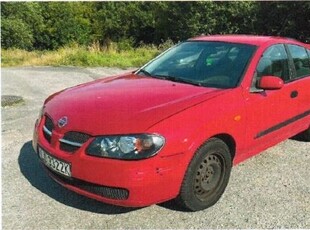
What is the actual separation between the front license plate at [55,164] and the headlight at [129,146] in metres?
0.32

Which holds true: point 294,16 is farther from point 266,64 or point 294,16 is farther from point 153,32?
point 153,32

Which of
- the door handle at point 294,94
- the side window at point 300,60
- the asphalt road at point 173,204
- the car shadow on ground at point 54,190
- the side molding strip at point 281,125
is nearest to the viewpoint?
the asphalt road at point 173,204

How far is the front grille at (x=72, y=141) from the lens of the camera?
3.20m

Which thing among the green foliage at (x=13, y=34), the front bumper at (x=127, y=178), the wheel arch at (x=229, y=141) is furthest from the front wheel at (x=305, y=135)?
the green foliage at (x=13, y=34)

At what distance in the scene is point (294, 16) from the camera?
60.8 ft

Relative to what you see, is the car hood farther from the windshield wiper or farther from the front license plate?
the front license plate

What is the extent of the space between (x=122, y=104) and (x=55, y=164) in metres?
0.78

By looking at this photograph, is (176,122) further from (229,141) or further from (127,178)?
(229,141)

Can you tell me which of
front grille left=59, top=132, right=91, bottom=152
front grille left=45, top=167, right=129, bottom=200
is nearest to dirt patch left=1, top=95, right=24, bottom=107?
front grille left=59, top=132, right=91, bottom=152

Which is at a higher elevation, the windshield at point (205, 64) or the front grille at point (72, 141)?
the windshield at point (205, 64)

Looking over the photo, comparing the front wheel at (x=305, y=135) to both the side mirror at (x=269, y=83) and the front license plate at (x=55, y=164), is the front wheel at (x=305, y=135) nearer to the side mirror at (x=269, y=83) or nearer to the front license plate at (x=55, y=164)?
the side mirror at (x=269, y=83)

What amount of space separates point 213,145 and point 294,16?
17.0 metres

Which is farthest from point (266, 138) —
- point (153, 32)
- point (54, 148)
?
point (153, 32)

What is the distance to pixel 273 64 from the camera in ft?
14.6
